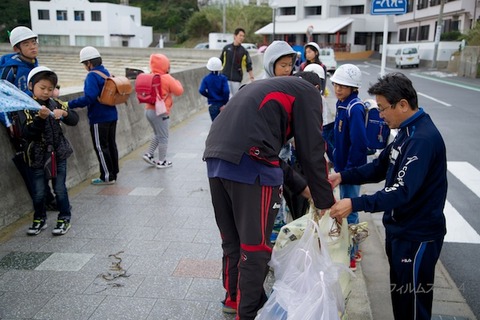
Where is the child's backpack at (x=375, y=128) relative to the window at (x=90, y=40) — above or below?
below

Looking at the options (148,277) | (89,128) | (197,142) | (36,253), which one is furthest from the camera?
(197,142)

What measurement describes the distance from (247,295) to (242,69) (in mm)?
8143

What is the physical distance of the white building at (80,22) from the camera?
56938 millimetres

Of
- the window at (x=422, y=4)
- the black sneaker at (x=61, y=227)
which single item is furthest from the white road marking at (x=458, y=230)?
the window at (x=422, y=4)

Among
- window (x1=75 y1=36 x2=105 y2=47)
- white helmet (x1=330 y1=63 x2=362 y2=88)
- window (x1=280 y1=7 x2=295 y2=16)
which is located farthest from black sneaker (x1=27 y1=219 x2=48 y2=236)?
window (x1=280 y1=7 x2=295 y2=16)

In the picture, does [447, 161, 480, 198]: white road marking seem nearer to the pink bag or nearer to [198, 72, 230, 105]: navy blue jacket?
[198, 72, 230, 105]: navy blue jacket

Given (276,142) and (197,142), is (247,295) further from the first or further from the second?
(197,142)

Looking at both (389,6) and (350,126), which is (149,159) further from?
(389,6)

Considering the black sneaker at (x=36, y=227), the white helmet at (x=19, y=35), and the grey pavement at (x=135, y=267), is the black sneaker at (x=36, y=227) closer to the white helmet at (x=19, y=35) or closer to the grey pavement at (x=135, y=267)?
the grey pavement at (x=135, y=267)

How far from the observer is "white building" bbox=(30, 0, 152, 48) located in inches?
2242

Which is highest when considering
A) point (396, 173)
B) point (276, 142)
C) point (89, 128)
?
point (276, 142)

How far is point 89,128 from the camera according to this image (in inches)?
261

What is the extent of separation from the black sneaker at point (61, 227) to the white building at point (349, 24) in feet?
143

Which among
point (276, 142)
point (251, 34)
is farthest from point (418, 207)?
point (251, 34)
